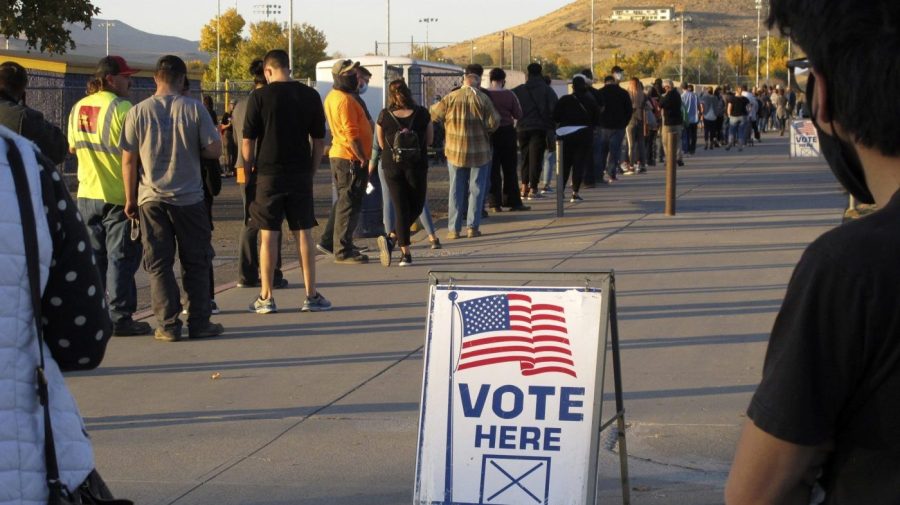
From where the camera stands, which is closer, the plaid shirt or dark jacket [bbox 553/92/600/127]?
the plaid shirt

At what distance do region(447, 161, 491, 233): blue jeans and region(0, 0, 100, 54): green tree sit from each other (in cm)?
1363

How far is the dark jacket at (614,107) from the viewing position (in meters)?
20.2

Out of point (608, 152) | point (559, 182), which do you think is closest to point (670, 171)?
point (559, 182)

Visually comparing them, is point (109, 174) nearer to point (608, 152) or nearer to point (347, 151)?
point (347, 151)

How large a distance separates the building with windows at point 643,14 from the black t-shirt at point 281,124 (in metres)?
153

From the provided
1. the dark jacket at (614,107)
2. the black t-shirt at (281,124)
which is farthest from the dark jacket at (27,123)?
the dark jacket at (614,107)

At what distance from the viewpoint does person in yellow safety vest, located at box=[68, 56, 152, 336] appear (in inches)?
338

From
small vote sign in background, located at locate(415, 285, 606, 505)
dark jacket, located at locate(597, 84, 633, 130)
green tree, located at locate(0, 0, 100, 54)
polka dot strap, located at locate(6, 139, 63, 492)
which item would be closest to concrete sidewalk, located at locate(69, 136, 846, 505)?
small vote sign in background, located at locate(415, 285, 606, 505)

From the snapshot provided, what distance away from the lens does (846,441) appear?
1.86 meters

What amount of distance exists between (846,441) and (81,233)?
5.62 feet

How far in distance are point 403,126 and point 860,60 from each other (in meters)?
9.91

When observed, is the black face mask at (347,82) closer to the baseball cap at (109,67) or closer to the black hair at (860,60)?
the baseball cap at (109,67)

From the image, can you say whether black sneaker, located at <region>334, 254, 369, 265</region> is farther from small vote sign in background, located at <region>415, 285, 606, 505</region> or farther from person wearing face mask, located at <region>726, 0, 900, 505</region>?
person wearing face mask, located at <region>726, 0, 900, 505</region>

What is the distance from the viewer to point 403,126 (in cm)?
1159
